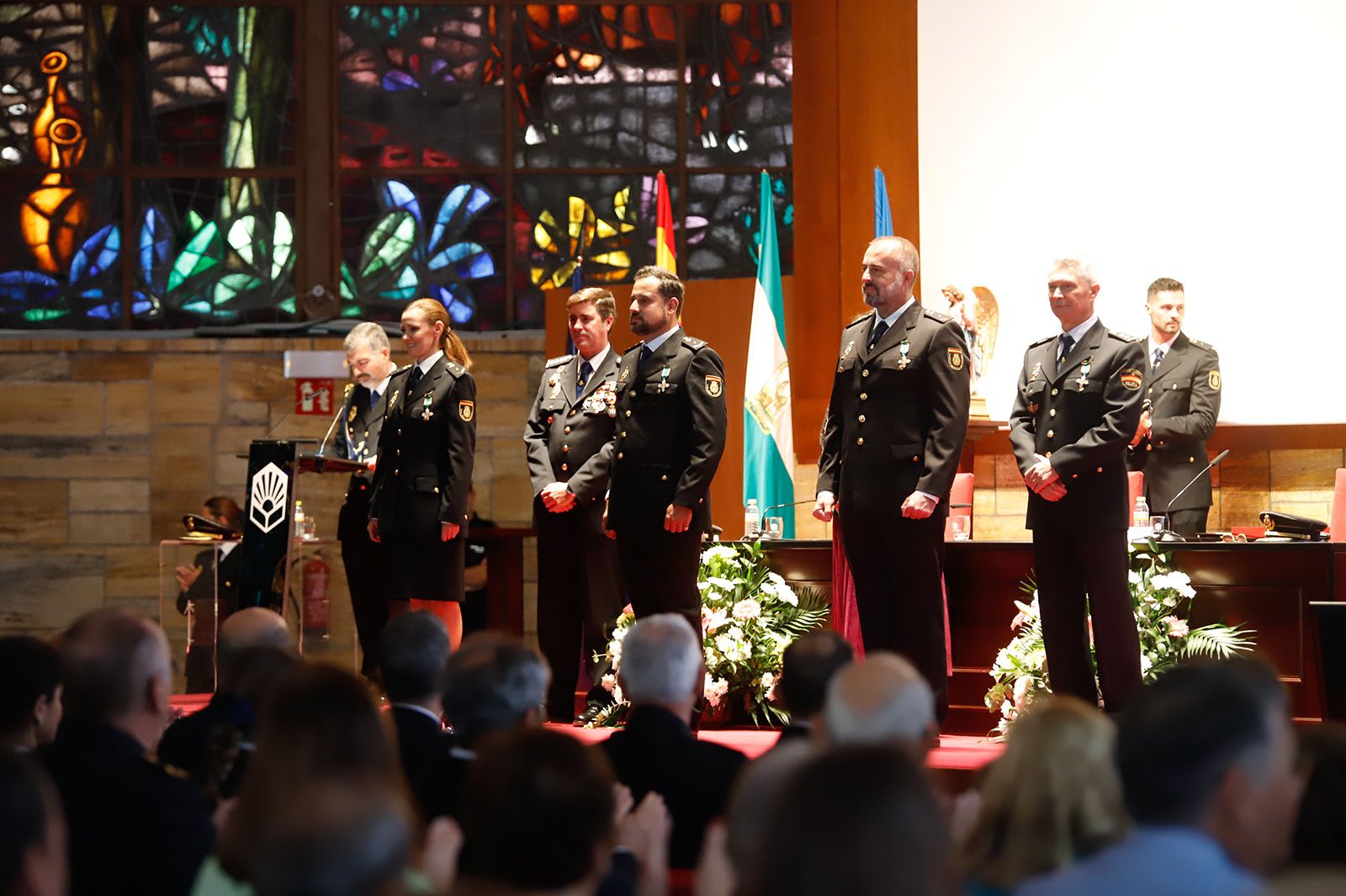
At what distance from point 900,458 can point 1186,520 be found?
2828 millimetres

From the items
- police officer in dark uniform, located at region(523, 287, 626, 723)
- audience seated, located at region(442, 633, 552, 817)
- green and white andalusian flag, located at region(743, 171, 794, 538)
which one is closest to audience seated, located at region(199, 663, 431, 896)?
audience seated, located at region(442, 633, 552, 817)

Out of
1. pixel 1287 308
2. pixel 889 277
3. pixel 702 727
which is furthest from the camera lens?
pixel 1287 308

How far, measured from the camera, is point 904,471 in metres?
4.70

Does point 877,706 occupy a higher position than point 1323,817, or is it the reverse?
point 877,706

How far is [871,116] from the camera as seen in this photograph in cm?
816

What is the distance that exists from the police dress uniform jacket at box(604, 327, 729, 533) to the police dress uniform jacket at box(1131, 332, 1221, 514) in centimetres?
277

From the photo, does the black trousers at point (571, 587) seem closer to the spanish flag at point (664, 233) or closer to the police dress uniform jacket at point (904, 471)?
the police dress uniform jacket at point (904, 471)

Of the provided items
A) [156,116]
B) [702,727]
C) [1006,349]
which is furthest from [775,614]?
[156,116]

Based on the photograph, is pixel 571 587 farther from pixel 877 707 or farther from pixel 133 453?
pixel 133 453

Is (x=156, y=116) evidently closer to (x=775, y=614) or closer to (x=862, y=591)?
(x=775, y=614)

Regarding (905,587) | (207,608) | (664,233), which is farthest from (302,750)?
(664,233)

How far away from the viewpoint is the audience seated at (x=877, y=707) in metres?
2.27

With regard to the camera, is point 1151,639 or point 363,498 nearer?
point 1151,639

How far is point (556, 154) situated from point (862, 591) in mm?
6004
